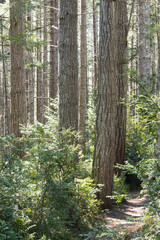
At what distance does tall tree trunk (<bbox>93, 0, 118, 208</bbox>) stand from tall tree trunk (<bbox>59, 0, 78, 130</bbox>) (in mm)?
743

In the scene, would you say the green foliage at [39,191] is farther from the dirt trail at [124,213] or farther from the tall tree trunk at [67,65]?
the tall tree trunk at [67,65]

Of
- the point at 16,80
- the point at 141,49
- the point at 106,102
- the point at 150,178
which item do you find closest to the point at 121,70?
the point at 106,102

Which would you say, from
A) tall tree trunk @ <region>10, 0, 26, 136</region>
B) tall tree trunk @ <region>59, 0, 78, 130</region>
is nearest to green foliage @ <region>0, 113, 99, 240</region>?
tall tree trunk @ <region>59, 0, 78, 130</region>

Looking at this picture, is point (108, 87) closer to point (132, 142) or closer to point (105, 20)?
point (105, 20)

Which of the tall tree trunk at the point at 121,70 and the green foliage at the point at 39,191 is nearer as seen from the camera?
the green foliage at the point at 39,191

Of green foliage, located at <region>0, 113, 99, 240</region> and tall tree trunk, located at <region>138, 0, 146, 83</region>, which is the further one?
tall tree trunk, located at <region>138, 0, 146, 83</region>

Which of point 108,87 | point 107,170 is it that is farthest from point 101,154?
point 108,87

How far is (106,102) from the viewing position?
691 cm

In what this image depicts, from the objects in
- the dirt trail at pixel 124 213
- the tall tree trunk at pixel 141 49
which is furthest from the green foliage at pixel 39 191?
the tall tree trunk at pixel 141 49

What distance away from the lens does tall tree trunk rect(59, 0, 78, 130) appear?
712 cm

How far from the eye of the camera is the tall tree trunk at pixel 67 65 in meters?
7.12

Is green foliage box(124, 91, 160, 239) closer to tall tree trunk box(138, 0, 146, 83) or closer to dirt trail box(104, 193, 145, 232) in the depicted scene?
dirt trail box(104, 193, 145, 232)

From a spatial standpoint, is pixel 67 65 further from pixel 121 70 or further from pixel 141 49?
pixel 141 49

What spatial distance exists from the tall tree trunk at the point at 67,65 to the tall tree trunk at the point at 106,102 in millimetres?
743
